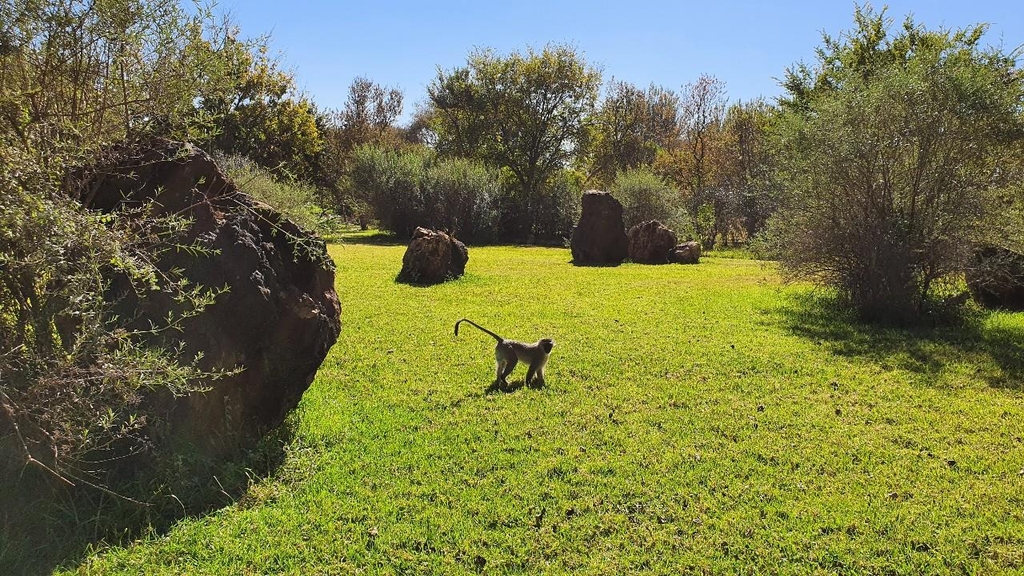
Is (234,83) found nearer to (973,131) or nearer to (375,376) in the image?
(375,376)

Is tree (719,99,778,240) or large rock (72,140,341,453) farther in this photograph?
tree (719,99,778,240)

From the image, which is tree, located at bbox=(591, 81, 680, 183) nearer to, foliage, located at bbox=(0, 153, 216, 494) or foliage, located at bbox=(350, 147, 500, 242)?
foliage, located at bbox=(350, 147, 500, 242)

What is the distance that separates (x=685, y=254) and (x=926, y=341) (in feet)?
37.5

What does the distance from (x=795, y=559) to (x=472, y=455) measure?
8.85ft

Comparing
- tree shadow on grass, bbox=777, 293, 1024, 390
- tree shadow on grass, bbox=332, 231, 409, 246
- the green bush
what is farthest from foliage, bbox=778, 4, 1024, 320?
tree shadow on grass, bbox=332, 231, 409, 246

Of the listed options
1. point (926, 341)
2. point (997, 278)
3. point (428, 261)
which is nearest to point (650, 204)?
point (428, 261)

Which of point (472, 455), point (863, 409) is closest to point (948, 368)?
point (863, 409)

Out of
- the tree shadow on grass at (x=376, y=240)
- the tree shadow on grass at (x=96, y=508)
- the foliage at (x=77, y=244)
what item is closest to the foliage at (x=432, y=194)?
the tree shadow on grass at (x=376, y=240)

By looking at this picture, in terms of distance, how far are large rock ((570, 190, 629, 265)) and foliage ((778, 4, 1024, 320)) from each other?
9645 mm

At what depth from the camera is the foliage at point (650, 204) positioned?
2742cm

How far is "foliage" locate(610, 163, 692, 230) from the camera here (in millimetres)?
27422

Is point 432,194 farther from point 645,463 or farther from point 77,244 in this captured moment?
point 77,244

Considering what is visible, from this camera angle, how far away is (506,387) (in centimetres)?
730

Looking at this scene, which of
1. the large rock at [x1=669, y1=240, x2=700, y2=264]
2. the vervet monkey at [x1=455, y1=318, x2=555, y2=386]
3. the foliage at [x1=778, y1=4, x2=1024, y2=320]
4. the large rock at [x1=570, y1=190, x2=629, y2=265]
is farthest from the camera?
the large rock at [x1=669, y1=240, x2=700, y2=264]
